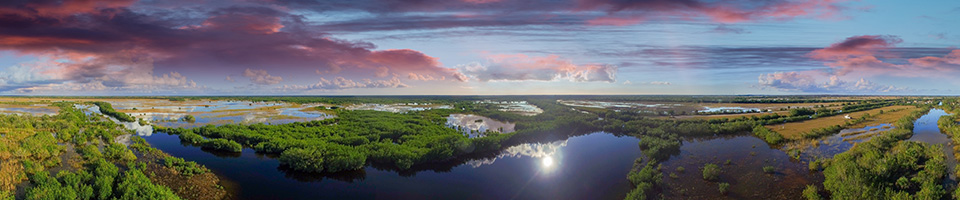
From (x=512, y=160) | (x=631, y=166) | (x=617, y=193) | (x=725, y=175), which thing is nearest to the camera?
(x=617, y=193)

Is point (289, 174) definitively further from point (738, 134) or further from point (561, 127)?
point (738, 134)

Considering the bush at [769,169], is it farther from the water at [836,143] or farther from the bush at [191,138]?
the bush at [191,138]

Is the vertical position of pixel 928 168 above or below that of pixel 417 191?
above

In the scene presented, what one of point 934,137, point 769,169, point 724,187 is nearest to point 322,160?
point 724,187

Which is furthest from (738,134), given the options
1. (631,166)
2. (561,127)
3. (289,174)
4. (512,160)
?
(289,174)

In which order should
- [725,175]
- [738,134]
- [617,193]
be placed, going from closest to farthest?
[617,193], [725,175], [738,134]

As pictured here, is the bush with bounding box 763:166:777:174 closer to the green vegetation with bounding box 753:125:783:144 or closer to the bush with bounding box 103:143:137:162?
the green vegetation with bounding box 753:125:783:144

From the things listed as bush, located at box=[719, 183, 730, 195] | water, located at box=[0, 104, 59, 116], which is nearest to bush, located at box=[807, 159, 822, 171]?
bush, located at box=[719, 183, 730, 195]
